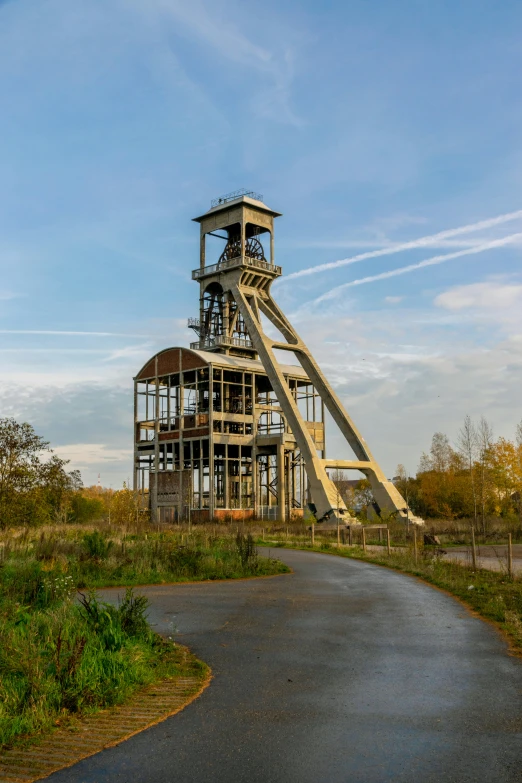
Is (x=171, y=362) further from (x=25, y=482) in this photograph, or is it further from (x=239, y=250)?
(x=25, y=482)

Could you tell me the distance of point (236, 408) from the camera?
196ft

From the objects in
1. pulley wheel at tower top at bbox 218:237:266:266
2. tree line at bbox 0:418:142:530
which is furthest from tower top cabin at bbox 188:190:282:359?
tree line at bbox 0:418:142:530

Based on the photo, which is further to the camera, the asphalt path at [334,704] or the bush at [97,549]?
the bush at [97,549]

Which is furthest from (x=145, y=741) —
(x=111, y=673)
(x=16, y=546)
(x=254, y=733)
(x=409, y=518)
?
(x=409, y=518)

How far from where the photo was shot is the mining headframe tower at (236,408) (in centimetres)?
5325

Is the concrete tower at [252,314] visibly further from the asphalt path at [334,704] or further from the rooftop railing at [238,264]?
the asphalt path at [334,704]

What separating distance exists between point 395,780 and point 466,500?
193 ft

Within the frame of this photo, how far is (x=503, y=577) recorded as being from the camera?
18656 mm

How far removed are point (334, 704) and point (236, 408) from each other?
52413 mm

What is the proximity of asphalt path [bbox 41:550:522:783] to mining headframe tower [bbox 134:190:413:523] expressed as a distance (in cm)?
3629

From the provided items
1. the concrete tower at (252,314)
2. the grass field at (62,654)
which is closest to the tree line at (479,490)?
the concrete tower at (252,314)

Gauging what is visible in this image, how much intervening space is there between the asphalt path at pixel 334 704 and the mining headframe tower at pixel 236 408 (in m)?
36.3

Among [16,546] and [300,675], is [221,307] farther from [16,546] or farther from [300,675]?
[300,675]

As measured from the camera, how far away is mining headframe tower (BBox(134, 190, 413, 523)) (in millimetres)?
53250
